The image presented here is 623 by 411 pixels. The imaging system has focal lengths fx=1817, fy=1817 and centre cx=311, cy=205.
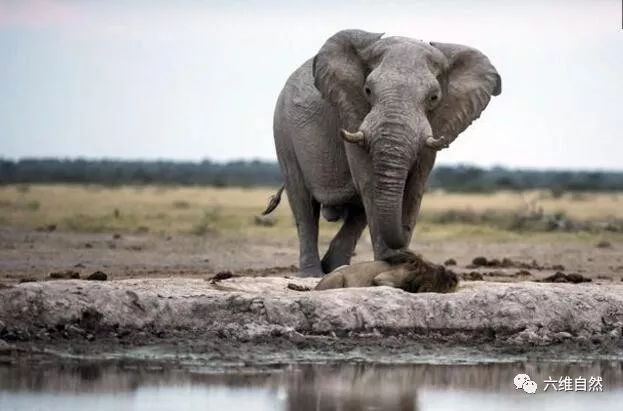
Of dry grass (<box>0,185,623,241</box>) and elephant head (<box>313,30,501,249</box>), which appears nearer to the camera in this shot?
elephant head (<box>313,30,501,249</box>)

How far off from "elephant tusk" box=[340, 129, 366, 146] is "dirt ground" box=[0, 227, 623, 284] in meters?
4.91

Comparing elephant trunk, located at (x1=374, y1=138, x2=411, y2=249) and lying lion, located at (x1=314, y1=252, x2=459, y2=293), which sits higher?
elephant trunk, located at (x1=374, y1=138, x2=411, y2=249)

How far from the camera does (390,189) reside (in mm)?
17234

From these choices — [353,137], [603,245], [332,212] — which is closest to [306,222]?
[332,212]

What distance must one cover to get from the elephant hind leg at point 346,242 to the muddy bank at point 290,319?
10.2 feet

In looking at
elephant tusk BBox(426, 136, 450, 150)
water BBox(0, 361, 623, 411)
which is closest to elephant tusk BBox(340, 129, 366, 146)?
elephant tusk BBox(426, 136, 450, 150)

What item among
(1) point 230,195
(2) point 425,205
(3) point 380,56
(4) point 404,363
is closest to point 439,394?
(4) point 404,363

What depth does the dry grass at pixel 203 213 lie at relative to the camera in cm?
3341

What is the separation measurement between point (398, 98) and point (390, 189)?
0.87 meters

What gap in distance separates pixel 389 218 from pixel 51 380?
4228 millimetres

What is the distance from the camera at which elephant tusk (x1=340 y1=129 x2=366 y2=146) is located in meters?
17.2

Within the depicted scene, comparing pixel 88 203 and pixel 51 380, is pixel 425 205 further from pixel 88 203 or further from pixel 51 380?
pixel 51 380

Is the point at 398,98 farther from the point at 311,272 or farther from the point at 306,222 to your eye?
the point at 306,222
